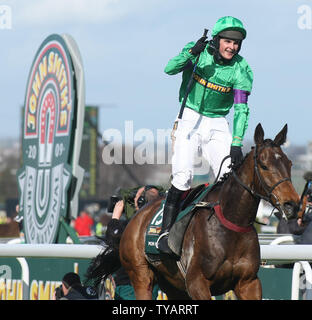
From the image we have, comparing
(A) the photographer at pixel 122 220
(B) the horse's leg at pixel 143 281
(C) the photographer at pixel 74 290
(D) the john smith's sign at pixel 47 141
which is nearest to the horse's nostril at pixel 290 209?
(B) the horse's leg at pixel 143 281

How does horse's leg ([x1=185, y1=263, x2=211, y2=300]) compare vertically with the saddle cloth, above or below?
below

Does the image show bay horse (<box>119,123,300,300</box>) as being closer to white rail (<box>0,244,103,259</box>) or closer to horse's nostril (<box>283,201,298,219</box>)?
horse's nostril (<box>283,201,298,219</box>)

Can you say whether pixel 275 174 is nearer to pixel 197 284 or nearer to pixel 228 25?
pixel 197 284

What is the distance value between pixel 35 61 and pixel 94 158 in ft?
61.1

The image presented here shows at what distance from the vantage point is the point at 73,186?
9.61 meters

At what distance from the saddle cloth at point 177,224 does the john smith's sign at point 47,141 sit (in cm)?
390

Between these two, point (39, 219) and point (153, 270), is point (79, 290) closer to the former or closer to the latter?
point (153, 270)

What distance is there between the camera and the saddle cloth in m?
5.39

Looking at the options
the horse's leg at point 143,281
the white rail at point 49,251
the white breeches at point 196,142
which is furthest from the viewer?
the white rail at point 49,251

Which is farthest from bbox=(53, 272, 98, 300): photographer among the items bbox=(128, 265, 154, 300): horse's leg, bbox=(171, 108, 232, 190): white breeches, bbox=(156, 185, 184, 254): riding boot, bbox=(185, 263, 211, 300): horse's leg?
bbox=(185, 263, 211, 300): horse's leg

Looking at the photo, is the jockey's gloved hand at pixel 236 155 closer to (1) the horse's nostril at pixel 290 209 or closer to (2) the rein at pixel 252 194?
(2) the rein at pixel 252 194

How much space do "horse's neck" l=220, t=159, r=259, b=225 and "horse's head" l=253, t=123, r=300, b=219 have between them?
0.36 ft

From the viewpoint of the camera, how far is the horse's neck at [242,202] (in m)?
5.10
